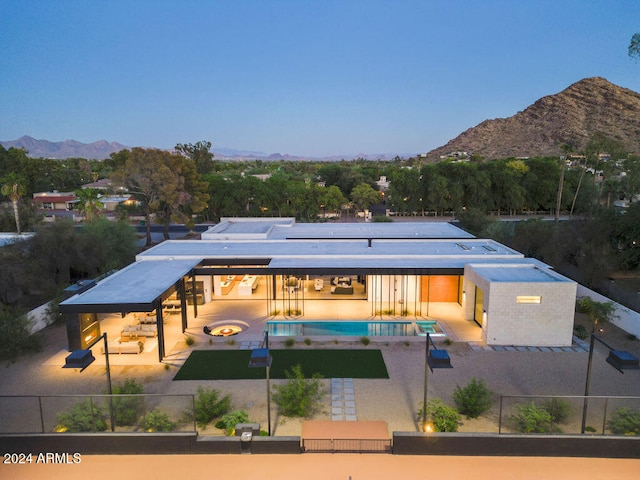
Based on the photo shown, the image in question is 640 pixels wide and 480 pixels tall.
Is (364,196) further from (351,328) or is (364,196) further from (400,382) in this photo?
(400,382)

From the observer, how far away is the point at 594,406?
35.7 ft

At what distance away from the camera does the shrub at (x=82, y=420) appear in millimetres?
9469

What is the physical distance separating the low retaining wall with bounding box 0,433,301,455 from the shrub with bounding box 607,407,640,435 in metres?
6.97

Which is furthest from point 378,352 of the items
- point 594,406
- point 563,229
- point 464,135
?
point 464,135

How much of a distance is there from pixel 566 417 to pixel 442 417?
314cm

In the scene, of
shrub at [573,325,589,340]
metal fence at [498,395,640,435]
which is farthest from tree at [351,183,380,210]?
metal fence at [498,395,640,435]

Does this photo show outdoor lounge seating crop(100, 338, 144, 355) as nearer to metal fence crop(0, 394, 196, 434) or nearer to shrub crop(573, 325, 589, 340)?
metal fence crop(0, 394, 196, 434)

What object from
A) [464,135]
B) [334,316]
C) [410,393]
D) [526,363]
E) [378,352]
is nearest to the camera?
[410,393]

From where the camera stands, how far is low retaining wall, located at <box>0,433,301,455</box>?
908 centimetres

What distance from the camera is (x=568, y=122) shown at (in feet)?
381

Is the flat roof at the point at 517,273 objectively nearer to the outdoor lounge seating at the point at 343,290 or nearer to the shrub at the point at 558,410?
the shrub at the point at 558,410

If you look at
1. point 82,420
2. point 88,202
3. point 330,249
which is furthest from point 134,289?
point 88,202

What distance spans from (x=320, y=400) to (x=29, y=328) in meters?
11.4

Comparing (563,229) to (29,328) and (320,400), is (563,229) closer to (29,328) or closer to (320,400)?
(320,400)
